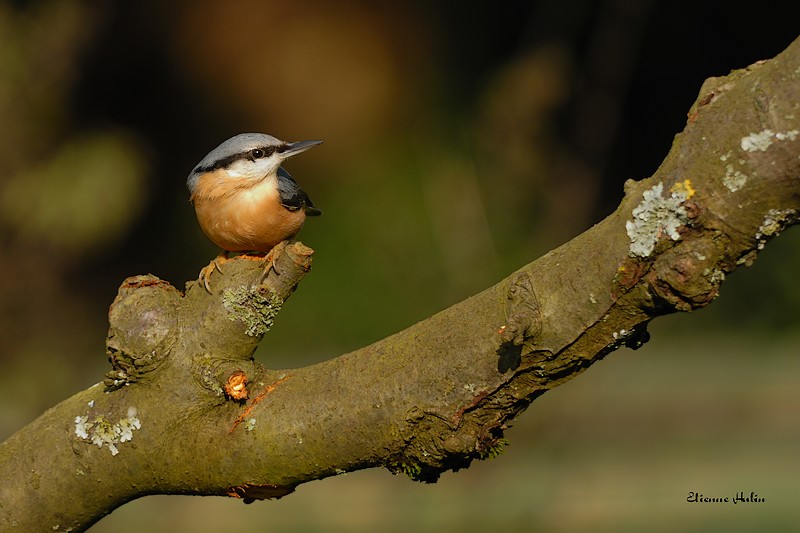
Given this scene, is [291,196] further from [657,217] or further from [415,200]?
[415,200]

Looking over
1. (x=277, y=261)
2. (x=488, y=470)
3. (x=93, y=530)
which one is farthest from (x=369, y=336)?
(x=277, y=261)

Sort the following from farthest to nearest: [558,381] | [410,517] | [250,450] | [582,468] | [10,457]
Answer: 1. [582,468]
2. [410,517]
3. [10,457]
4. [250,450]
5. [558,381]

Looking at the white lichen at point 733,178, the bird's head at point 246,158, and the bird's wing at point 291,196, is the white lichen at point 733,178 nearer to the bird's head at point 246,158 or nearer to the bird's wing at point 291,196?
the bird's wing at point 291,196

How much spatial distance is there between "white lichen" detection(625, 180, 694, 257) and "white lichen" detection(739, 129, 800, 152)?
0.10 m

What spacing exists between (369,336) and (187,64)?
3128 millimetres

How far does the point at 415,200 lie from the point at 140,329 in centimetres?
626

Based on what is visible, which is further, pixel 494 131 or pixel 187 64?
pixel 187 64

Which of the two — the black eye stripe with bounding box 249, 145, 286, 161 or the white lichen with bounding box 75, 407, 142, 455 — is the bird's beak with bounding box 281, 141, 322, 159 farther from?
the white lichen with bounding box 75, 407, 142, 455

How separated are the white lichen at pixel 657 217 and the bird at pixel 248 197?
1.50 meters

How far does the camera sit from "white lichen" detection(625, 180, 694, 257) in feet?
4.26

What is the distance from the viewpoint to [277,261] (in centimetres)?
192

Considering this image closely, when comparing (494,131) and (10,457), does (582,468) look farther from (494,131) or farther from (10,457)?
(10,457)

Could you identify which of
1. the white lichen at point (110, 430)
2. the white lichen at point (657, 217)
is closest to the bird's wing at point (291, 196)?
the white lichen at point (110, 430)

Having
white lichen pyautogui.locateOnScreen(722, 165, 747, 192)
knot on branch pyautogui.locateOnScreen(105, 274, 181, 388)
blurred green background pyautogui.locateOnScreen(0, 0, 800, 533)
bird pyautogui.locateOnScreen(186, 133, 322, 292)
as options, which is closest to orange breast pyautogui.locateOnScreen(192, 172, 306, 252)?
bird pyautogui.locateOnScreen(186, 133, 322, 292)
